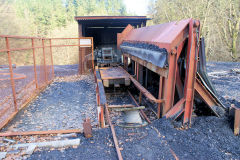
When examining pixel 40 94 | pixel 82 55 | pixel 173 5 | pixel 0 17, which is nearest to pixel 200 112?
pixel 40 94

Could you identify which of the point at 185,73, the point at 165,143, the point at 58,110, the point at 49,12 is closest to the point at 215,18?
the point at 185,73

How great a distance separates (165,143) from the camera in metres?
3.87

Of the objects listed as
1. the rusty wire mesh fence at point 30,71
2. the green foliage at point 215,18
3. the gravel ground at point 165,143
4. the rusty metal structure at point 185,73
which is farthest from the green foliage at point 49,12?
the gravel ground at point 165,143

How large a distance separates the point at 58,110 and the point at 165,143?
13.5ft

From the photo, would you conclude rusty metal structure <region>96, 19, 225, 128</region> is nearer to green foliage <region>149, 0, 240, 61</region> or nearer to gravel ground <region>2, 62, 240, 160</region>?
gravel ground <region>2, 62, 240, 160</region>

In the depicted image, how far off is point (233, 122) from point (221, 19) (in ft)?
64.5

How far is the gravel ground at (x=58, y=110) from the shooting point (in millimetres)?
5382

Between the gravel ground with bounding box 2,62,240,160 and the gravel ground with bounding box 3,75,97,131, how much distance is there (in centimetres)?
152

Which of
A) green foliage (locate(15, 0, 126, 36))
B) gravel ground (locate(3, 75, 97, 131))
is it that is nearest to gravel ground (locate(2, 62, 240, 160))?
gravel ground (locate(3, 75, 97, 131))

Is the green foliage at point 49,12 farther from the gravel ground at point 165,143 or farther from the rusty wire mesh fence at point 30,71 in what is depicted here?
the gravel ground at point 165,143

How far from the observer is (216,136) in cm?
405

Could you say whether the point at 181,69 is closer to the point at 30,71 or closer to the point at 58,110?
the point at 58,110

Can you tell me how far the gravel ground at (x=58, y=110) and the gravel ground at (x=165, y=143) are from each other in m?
1.52

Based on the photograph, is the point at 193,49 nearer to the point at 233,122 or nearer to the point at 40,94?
the point at 233,122
